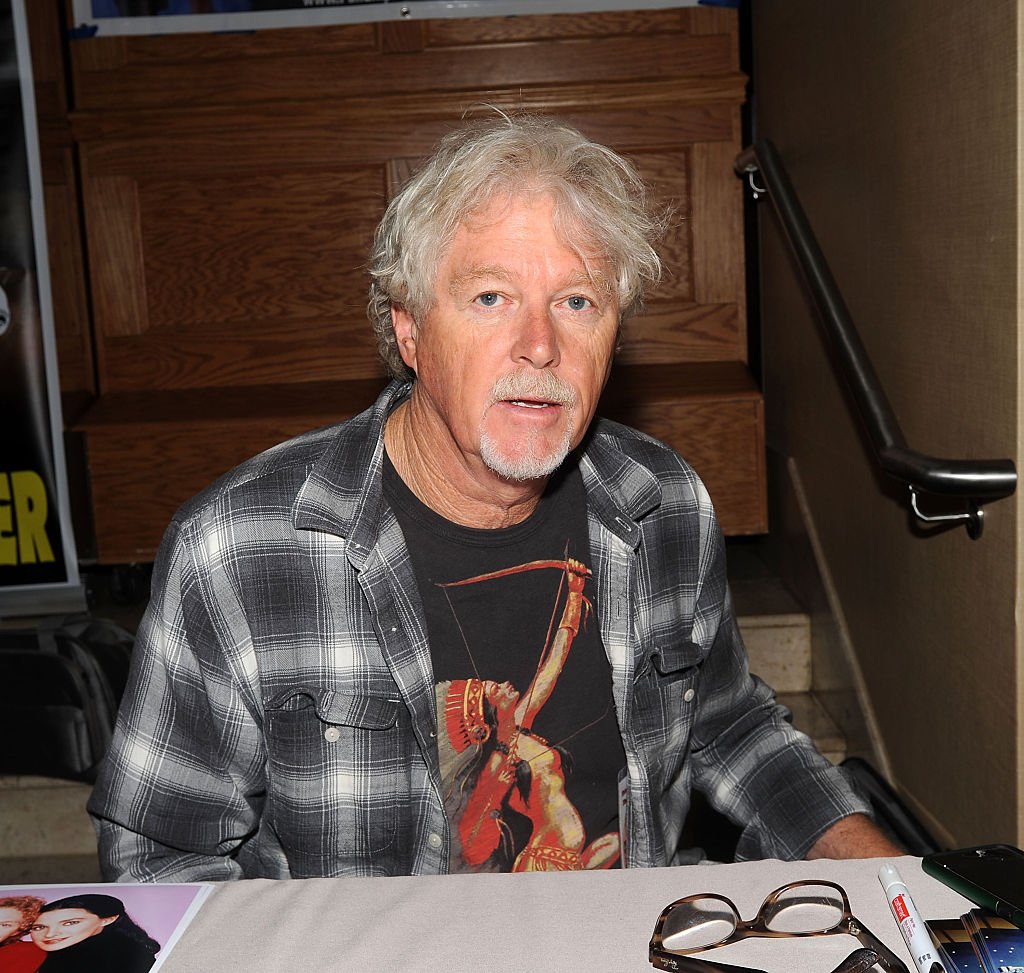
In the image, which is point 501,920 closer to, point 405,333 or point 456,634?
point 456,634

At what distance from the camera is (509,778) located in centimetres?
140

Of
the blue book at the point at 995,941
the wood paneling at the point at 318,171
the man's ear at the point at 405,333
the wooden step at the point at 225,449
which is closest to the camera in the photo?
the blue book at the point at 995,941

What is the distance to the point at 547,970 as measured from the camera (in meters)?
0.80

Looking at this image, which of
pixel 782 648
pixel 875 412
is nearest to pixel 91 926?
pixel 875 412

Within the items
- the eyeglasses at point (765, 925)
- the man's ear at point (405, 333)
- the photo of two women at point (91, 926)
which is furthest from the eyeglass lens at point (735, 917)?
the man's ear at point (405, 333)

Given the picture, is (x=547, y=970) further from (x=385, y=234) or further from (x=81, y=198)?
(x=81, y=198)

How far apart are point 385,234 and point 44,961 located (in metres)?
0.95

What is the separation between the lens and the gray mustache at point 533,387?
4.31 ft

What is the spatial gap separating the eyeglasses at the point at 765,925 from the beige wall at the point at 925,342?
2.82 feet

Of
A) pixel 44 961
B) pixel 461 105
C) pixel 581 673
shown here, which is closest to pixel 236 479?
pixel 581 673

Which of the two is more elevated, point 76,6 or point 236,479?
point 76,6

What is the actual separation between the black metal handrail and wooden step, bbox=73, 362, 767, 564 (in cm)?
71

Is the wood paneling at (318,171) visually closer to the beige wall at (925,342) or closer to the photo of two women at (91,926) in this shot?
the beige wall at (925,342)

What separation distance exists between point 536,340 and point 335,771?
1.83 feet
